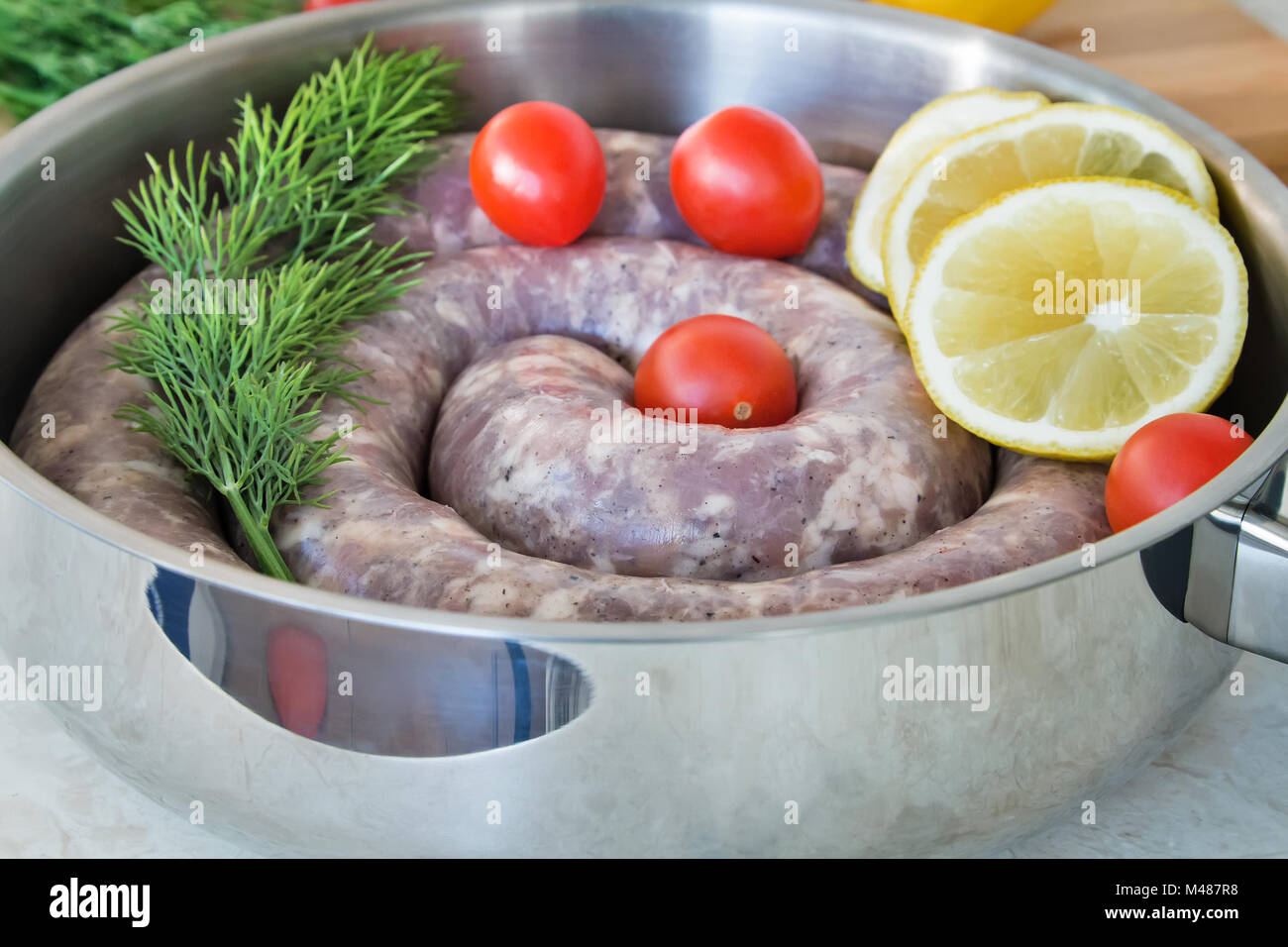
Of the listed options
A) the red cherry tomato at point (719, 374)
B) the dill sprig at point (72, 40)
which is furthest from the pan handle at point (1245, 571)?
the dill sprig at point (72, 40)

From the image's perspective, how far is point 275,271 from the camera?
1.80 meters

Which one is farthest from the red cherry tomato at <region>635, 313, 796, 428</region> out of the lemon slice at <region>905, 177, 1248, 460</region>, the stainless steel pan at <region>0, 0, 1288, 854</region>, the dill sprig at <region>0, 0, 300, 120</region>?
the dill sprig at <region>0, 0, 300, 120</region>

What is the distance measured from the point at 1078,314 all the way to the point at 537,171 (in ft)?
2.45

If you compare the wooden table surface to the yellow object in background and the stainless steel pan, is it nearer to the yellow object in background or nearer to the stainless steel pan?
the yellow object in background

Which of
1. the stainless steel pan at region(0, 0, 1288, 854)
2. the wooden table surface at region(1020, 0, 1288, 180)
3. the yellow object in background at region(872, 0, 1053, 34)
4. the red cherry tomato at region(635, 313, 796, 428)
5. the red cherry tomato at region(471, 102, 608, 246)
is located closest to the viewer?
the stainless steel pan at region(0, 0, 1288, 854)

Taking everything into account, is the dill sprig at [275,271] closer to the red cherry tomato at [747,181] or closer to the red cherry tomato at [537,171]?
the red cherry tomato at [537,171]

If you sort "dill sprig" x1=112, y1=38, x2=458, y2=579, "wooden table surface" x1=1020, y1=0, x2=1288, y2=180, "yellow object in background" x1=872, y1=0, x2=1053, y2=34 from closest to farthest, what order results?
1. "dill sprig" x1=112, y1=38, x2=458, y2=579
2. "wooden table surface" x1=1020, y1=0, x2=1288, y2=180
3. "yellow object in background" x1=872, y1=0, x2=1053, y2=34

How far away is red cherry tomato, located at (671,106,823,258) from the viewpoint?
1.80 meters

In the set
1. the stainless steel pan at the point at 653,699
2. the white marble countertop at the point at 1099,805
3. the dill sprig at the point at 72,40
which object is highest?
the dill sprig at the point at 72,40

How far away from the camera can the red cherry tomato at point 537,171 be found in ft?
5.85

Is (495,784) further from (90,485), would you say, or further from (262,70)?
(262,70)

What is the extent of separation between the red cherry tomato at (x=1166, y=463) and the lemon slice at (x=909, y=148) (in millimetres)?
555

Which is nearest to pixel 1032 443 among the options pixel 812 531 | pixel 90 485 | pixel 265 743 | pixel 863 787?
pixel 812 531

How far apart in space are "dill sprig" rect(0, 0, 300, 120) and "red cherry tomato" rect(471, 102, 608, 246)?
0.67m
